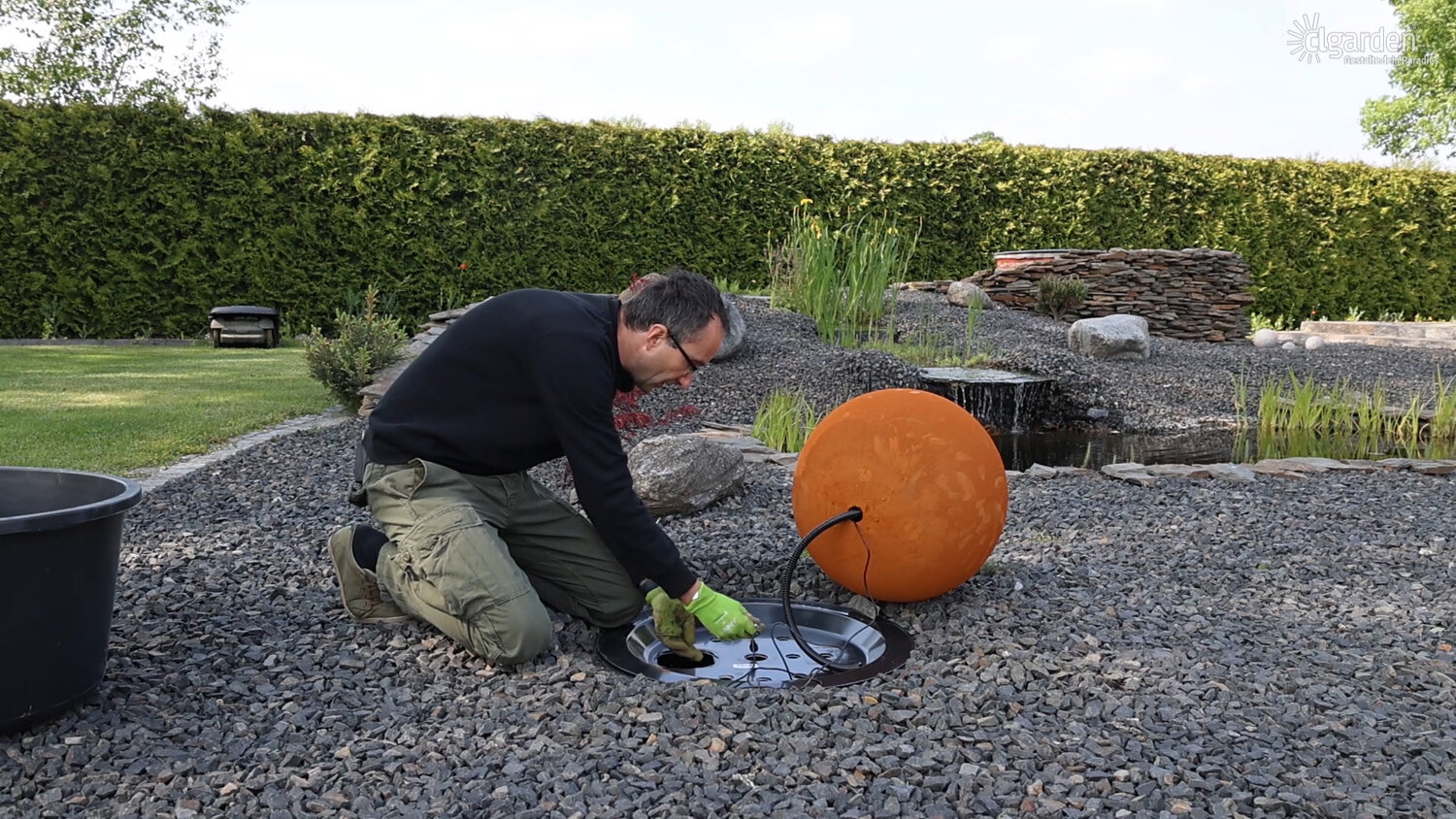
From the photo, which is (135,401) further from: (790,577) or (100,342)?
(790,577)

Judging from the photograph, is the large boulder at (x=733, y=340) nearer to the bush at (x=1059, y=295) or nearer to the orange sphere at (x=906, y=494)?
the orange sphere at (x=906, y=494)

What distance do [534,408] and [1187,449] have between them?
17.2 ft

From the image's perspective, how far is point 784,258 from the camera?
10008 millimetres

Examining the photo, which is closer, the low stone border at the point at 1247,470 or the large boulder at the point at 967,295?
the low stone border at the point at 1247,470

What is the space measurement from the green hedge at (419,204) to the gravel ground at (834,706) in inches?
334

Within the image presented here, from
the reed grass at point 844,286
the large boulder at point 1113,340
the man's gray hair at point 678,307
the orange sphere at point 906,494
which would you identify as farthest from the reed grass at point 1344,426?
the man's gray hair at point 678,307

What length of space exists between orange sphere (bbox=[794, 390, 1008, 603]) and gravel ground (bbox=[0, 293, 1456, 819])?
19cm

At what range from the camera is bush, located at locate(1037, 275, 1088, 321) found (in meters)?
11.6

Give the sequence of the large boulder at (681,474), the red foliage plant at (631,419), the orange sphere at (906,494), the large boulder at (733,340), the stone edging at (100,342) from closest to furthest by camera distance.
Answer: the orange sphere at (906,494) → the large boulder at (681,474) → the red foliage plant at (631,419) → the large boulder at (733,340) → the stone edging at (100,342)

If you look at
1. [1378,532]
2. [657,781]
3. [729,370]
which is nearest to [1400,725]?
[657,781]

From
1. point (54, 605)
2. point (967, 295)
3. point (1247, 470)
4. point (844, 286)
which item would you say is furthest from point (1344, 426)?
point (54, 605)

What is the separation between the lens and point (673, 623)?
268cm

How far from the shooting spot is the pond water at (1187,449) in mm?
6230

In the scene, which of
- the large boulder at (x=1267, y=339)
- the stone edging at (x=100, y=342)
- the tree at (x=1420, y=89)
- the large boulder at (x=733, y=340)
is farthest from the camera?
the tree at (x=1420, y=89)
